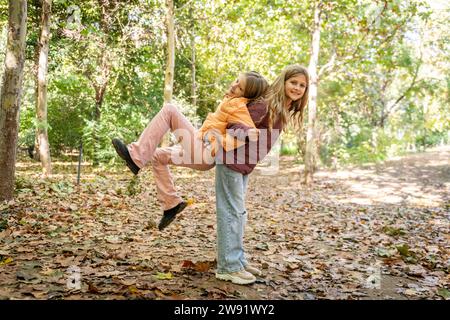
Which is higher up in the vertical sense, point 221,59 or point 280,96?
point 221,59

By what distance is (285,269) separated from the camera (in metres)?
4.41

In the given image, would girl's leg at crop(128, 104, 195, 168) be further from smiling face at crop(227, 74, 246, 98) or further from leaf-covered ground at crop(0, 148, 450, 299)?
leaf-covered ground at crop(0, 148, 450, 299)

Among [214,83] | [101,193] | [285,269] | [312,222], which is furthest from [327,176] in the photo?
[285,269]

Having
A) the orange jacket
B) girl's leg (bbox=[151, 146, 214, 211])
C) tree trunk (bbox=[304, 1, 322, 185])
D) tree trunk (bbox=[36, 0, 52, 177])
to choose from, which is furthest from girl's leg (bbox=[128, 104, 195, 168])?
tree trunk (bbox=[304, 1, 322, 185])

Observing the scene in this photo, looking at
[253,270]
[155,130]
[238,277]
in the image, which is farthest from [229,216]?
[155,130]

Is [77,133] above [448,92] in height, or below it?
below

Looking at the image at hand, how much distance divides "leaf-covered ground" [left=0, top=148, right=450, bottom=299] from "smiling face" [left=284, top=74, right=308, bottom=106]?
1798 millimetres

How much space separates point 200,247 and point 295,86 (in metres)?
Result: 2.51

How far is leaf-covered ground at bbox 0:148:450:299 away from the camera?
3.59m

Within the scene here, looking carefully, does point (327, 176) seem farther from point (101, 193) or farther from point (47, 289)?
point (47, 289)

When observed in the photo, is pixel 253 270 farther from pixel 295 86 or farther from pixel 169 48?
pixel 169 48

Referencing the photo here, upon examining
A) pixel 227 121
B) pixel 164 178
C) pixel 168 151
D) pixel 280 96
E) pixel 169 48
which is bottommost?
pixel 164 178

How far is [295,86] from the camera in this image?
12.1 ft
